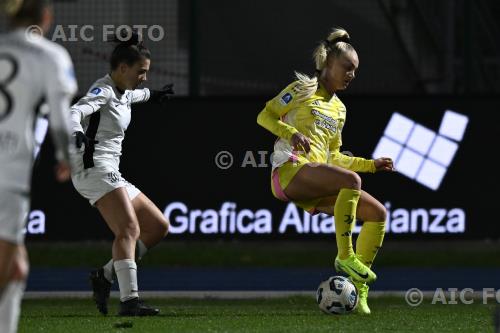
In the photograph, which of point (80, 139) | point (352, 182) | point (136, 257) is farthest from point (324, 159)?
point (80, 139)

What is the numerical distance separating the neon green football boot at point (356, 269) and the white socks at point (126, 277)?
147 centimetres

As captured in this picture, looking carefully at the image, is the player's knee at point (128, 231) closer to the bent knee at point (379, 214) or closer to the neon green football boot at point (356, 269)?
the neon green football boot at point (356, 269)

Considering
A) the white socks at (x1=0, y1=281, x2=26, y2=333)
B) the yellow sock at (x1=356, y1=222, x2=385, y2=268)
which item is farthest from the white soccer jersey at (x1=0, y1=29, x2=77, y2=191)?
the yellow sock at (x1=356, y1=222, x2=385, y2=268)

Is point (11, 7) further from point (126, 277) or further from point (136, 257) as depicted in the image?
point (136, 257)

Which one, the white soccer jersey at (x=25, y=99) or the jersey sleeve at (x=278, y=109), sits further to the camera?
the jersey sleeve at (x=278, y=109)

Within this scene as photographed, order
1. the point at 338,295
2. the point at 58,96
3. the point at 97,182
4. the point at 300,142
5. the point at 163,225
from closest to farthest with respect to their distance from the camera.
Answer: the point at 58,96 < the point at 300,142 < the point at 338,295 < the point at 97,182 < the point at 163,225

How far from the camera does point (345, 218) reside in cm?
977

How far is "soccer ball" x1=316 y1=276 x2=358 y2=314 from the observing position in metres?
9.59

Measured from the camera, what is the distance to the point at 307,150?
9.55 meters

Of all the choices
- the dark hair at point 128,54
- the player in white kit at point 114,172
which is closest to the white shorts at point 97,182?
the player in white kit at point 114,172

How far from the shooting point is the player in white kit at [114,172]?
9.70 m

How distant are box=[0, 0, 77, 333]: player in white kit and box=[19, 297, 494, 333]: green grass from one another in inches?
115

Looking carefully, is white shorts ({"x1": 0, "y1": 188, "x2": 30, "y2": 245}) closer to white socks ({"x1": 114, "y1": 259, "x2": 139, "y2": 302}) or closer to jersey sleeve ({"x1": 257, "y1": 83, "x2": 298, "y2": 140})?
white socks ({"x1": 114, "y1": 259, "x2": 139, "y2": 302})

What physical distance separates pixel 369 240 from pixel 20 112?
463 cm
